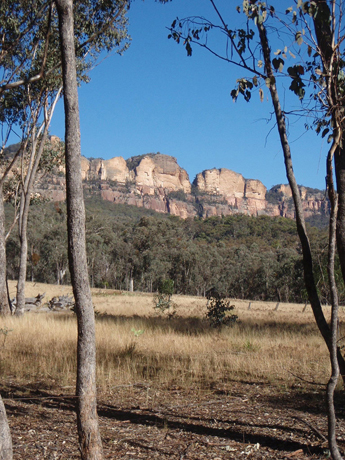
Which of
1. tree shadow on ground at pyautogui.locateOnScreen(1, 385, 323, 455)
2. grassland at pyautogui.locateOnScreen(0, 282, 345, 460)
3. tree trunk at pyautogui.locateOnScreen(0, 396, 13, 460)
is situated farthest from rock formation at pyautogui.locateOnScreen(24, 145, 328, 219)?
tree trunk at pyautogui.locateOnScreen(0, 396, 13, 460)

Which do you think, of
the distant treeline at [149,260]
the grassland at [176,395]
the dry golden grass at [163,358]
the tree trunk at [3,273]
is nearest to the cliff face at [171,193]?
the distant treeline at [149,260]

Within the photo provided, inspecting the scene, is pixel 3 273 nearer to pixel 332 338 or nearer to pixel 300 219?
pixel 300 219

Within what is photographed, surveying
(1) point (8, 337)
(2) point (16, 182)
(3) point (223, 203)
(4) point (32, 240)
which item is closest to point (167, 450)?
(1) point (8, 337)

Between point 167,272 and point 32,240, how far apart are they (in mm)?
14556

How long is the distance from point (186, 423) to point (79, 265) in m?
1.94

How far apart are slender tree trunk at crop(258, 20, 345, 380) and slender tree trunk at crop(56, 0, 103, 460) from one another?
1.84m

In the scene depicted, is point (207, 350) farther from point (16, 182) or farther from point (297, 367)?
point (16, 182)

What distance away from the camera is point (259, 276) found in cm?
4534

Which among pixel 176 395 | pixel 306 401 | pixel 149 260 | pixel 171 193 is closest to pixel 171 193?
pixel 171 193

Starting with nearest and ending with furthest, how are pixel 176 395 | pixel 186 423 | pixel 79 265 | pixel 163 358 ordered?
pixel 79 265
pixel 186 423
pixel 176 395
pixel 163 358

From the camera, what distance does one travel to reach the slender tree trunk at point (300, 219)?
3.96 m

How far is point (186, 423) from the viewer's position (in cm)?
396

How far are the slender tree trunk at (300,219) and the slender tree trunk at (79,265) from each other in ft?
6.04

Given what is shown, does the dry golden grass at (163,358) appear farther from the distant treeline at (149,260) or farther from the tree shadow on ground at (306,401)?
the distant treeline at (149,260)
